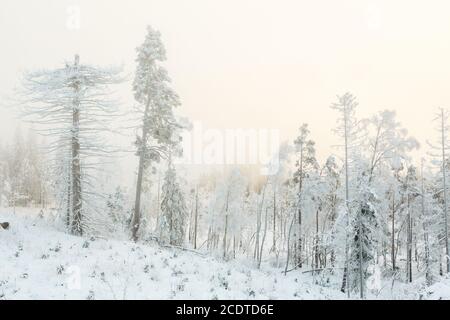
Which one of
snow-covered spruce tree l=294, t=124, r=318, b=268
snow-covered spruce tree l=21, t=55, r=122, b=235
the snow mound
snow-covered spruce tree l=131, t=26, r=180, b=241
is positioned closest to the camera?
the snow mound

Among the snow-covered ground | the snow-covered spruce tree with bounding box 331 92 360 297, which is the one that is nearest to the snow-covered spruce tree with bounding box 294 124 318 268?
the snow-covered spruce tree with bounding box 331 92 360 297

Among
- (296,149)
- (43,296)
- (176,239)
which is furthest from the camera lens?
(176,239)

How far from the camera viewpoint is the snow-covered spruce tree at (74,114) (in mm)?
19234

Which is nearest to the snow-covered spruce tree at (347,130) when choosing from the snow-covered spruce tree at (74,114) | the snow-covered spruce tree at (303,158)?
the snow-covered spruce tree at (303,158)

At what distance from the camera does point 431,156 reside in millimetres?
28250

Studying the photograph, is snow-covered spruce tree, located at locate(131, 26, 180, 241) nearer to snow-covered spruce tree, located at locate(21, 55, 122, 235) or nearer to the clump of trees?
the clump of trees

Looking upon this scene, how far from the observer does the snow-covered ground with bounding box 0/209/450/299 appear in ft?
34.5

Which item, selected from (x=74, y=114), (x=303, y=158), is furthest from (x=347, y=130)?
(x=74, y=114)

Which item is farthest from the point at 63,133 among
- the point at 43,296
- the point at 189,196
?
the point at 189,196

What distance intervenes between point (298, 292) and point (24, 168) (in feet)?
214

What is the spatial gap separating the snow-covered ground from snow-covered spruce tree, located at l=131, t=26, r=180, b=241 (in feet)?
25.0

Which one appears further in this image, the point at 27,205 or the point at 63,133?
the point at 27,205
